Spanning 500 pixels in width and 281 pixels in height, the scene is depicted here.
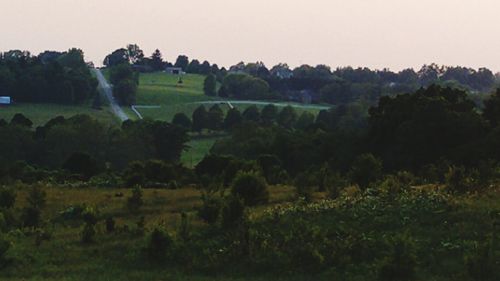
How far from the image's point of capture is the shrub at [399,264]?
11477mm

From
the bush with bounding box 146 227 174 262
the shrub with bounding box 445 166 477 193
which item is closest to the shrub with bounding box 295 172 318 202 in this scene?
the shrub with bounding box 445 166 477 193

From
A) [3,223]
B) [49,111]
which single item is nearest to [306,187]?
[3,223]

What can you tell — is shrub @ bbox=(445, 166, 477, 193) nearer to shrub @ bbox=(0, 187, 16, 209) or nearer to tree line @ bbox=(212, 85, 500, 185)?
tree line @ bbox=(212, 85, 500, 185)

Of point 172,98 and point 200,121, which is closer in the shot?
point 200,121

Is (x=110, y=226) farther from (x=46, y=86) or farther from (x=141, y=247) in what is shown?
(x=46, y=86)

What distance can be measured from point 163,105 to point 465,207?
109 m

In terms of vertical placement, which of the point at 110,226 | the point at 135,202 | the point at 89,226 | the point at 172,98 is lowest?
the point at 172,98

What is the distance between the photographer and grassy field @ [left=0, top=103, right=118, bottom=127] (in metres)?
95.2

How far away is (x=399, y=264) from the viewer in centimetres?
1150

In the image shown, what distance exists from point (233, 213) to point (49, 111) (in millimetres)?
90243

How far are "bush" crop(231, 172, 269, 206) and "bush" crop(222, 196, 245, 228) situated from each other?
17.1ft

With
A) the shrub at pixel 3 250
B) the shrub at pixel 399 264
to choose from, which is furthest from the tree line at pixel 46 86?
the shrub at pixel 399 264

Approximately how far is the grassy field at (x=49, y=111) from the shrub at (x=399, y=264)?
84083mm

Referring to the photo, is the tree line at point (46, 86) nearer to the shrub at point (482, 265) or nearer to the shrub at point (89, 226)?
the shrub at point (89, 226)
